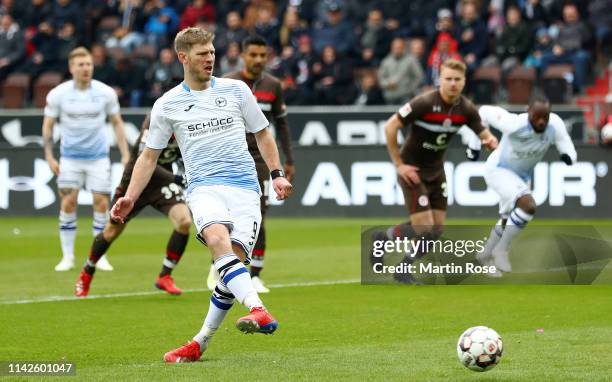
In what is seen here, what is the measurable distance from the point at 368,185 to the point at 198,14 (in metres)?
8.27

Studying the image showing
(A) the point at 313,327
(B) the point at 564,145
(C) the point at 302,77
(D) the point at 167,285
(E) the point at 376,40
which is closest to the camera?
(A) the point at 313,327

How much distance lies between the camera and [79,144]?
15.2 meters

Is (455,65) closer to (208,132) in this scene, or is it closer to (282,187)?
(282,187)

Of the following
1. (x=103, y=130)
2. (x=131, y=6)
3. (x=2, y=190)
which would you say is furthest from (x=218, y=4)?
(x=103, y=130)

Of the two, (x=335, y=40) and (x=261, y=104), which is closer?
(x=261, y=104)

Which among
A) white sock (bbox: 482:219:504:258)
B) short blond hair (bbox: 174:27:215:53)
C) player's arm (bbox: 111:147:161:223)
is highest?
short blond hair (bbox: 174:27:215:53)

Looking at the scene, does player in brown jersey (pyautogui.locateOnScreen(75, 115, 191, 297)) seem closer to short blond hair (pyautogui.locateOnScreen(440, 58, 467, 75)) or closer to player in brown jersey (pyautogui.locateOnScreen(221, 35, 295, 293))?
player in brown jersey (pyautogui.locateOnScreen(221, 35, 295, 293))

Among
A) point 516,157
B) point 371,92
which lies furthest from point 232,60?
point 516,157

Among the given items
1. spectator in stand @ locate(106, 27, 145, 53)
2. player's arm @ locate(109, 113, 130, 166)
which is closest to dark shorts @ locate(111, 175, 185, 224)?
player's arm @ locate(109, 113, 130, 166)

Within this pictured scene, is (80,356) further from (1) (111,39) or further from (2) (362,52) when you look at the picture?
(1) (111,39)

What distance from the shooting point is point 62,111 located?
15.2 m

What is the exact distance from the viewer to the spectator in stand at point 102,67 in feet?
85.2

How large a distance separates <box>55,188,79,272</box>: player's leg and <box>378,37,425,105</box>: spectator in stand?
940 cm

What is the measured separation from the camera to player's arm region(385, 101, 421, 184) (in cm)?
1304
